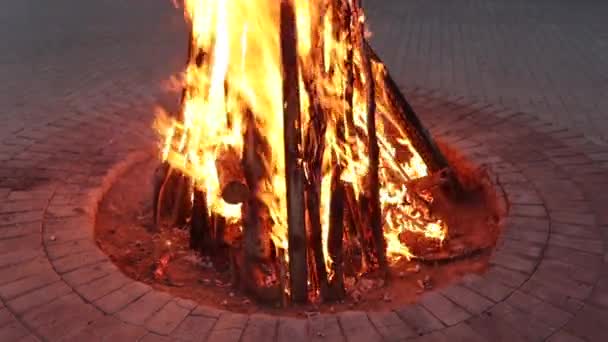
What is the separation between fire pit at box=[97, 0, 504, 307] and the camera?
97.3 inches

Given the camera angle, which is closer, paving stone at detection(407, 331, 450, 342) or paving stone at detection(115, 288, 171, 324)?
paving stone at detection(407, 331, 450, 342)

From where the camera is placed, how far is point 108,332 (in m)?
2.26

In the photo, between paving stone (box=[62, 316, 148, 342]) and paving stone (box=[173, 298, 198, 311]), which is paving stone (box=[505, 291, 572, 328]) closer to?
paving stone (box=[173, 298, 198, 311])

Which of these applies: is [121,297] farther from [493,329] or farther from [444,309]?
[493,329]

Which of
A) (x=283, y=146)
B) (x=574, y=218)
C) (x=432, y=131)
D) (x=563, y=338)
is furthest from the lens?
(x=432, y=131)

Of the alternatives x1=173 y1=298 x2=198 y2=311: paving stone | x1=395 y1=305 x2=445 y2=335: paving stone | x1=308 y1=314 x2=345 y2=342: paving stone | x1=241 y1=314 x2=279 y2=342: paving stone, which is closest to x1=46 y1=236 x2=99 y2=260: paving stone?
x1=173 y1=298 x2=198 y2=311: paving stone

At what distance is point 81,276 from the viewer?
8.45ft

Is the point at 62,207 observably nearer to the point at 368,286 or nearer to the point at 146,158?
the point at 146,158

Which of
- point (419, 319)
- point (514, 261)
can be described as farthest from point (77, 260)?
point (514, 261)

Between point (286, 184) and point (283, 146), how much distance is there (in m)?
0.18

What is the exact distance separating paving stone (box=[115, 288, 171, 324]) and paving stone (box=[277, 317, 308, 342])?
1.73 ft

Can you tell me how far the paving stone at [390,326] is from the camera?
2236 millimetres

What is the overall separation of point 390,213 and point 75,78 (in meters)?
3.82

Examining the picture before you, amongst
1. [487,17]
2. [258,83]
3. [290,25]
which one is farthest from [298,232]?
[487,17]
